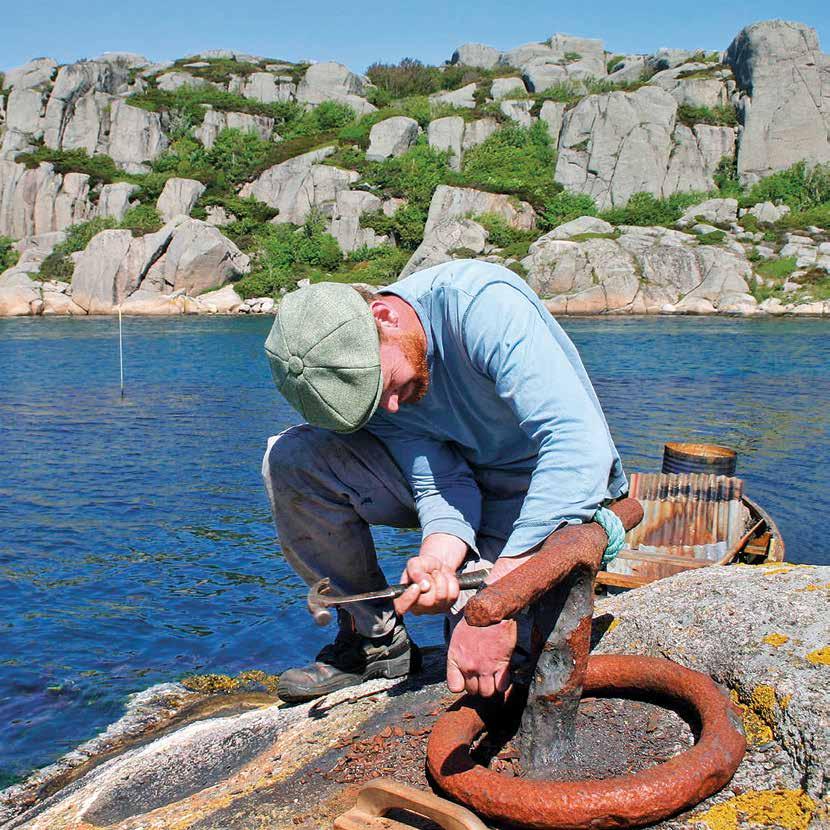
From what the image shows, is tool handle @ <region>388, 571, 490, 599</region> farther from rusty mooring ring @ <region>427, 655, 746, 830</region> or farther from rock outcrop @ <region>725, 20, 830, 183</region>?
rock outcrop @ <region>725, 20, 830, 183</region>

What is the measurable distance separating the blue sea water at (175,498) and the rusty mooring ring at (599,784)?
Result: 344 centimetres

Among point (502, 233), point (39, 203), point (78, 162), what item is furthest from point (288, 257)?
point (78, 162)

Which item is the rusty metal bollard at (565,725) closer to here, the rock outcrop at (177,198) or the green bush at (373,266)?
the green bush at (373,266)

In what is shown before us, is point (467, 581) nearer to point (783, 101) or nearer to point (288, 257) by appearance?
Result: point (288, 257)

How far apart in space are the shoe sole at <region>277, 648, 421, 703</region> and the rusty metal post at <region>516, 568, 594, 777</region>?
4.42ft

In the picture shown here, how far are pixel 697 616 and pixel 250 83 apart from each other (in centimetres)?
7988

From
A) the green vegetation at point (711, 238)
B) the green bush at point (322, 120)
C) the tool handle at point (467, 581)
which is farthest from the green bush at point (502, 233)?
the tool handle at point (467, 581)

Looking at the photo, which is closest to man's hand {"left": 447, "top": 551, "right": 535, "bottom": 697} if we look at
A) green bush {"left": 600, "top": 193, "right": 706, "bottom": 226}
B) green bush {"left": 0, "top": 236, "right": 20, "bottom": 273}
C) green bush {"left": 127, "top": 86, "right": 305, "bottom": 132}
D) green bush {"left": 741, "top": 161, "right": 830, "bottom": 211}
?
green bush {"left": 600, "top": 193, "right": 706, "bottom": 226}

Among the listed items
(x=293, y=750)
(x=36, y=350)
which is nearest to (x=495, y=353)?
(x=293, y=750)

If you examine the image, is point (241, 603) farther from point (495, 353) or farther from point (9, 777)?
point (495, 353)

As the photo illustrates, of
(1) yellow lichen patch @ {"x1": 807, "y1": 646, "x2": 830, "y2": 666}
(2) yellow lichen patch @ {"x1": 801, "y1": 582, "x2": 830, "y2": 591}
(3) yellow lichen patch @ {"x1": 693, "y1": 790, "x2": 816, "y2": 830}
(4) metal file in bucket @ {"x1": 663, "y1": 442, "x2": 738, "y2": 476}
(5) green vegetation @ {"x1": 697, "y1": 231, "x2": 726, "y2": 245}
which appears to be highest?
(5) green vegetation @ {"x1": 697, "y1": 231, "x2": 726, "y2": 245}

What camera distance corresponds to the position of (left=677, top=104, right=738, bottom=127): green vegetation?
62.1 meters

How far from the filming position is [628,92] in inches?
2432

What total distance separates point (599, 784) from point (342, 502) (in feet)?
6.20
